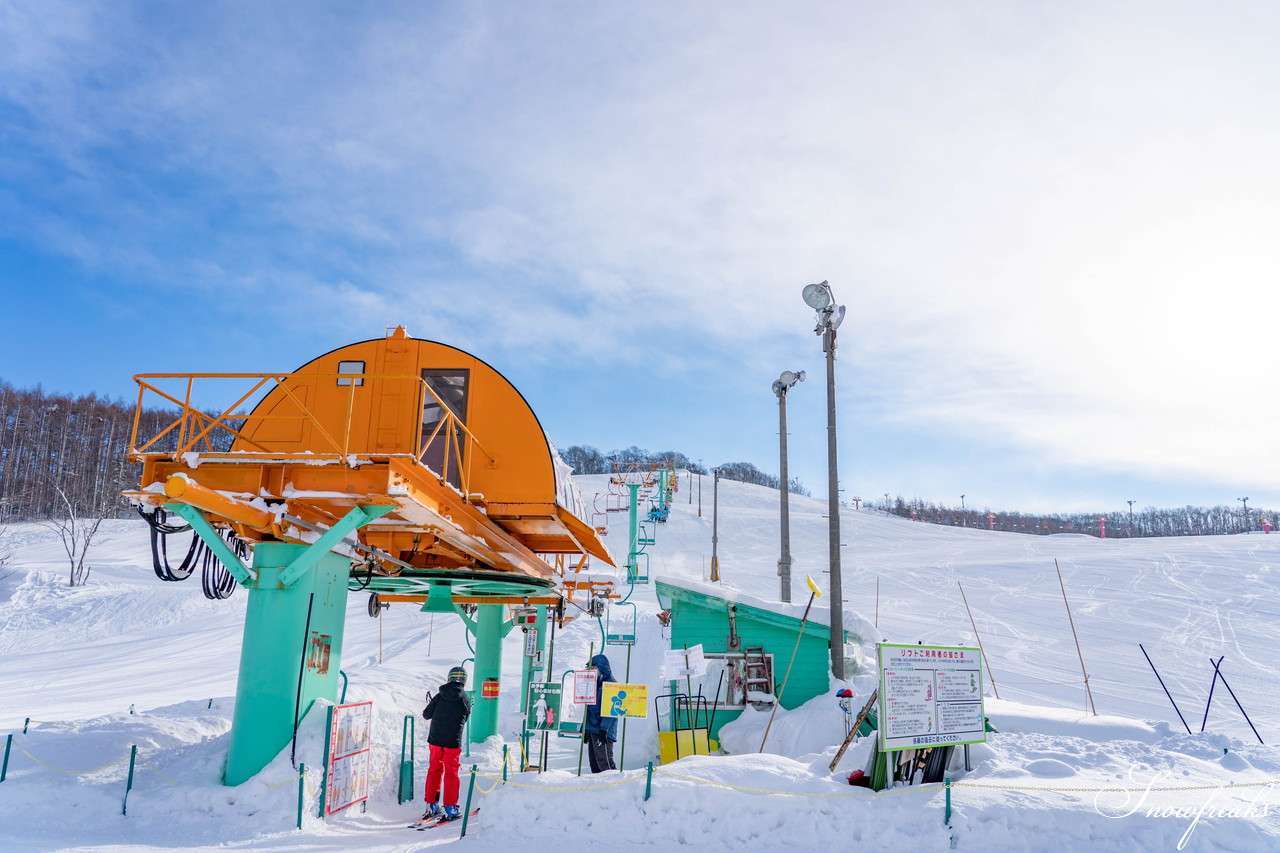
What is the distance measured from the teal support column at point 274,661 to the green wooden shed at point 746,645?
8.38 m

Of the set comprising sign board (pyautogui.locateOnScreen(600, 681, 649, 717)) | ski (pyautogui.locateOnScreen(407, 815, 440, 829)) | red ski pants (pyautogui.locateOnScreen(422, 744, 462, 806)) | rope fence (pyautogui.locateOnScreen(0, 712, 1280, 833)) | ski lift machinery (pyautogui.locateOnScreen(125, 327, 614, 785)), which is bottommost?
ski (pyautogui.locateOnScreen(407, 815, 440, 829))

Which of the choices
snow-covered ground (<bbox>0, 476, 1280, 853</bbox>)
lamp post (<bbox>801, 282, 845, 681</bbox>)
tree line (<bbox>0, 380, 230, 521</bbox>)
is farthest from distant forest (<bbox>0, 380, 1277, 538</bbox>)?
lamp post (<bbox>801, 282, 845, 681</bbox>)

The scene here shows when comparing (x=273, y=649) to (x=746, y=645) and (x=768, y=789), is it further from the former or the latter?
(x=746, y=645)

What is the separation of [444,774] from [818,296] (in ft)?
38.1

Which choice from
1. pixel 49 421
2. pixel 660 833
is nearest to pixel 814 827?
pixel 660 833

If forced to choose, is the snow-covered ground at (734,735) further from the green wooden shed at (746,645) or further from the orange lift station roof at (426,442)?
the orange lift station roof at (426,442)

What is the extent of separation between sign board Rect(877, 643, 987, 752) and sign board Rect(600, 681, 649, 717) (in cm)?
428

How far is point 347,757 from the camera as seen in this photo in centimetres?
959

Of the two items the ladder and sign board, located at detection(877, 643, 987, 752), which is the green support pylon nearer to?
sign board, located at detection(877, 643, 987, 752)

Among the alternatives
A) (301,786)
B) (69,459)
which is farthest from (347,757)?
(69,459)

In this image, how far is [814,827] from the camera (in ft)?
24.1

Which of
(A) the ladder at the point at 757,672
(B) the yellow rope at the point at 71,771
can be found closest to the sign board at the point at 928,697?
(A) the ladder at the point at 757,672

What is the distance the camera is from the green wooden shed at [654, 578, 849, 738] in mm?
16266

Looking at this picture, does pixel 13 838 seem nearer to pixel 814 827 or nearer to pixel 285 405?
pixel 285 405
